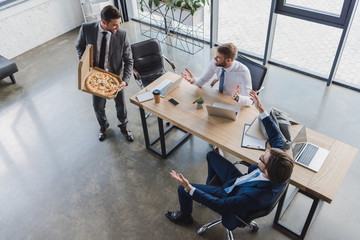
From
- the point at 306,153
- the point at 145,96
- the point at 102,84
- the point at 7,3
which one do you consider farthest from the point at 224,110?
the point at 7,3

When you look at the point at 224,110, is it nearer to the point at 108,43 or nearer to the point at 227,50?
the point at 227,50

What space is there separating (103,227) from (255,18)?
14.9ft

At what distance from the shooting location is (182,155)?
436 cm

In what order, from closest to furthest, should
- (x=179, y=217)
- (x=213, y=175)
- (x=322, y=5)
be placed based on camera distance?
(x=213, y=175), (x=179, y=217), (x=322, y=5)

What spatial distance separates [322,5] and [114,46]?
332cm

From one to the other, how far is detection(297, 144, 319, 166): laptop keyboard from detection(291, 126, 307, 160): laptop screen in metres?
0.04

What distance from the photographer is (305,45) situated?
5824mm

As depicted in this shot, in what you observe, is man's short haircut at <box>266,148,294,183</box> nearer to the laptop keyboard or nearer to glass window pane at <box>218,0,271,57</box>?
the laptop keyboard

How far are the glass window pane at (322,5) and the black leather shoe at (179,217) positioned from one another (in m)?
3.79

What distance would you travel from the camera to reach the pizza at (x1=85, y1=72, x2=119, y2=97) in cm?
363

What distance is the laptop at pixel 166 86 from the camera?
3.85m

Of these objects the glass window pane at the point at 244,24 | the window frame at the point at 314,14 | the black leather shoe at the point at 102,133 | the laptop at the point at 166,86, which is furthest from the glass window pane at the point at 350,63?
the black leather shoe at the point at 102,133

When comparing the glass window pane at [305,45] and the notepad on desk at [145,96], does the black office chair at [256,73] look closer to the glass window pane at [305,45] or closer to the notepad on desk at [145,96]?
the notepad on desk at [145,96]

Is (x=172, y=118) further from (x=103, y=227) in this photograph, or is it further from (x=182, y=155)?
(x=103, y=227)
